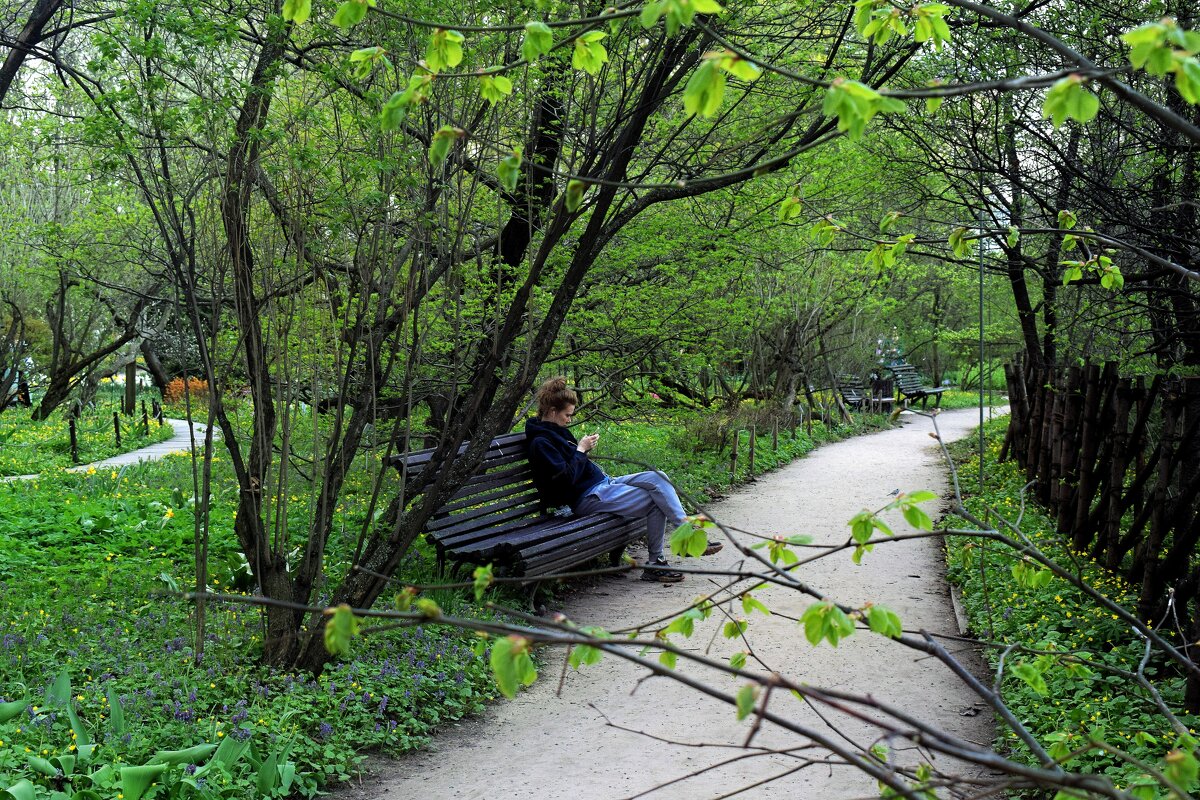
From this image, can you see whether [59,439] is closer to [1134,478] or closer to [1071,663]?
[1134,478]

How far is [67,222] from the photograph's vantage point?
14.5 m

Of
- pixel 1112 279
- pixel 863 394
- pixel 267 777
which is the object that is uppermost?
pixel 1112 279

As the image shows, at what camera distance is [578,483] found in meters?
7.41

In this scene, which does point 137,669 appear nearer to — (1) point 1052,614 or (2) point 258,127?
(2) point 258,127

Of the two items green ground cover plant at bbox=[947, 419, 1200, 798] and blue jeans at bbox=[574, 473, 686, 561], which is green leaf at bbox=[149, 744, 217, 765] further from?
blue jeans at bbox=[574, 473, 686, 561]

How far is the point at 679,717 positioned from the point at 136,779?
2.40m

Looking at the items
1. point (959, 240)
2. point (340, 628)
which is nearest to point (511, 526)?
point (959, 240)

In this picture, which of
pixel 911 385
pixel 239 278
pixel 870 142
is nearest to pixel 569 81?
pixel 239 278

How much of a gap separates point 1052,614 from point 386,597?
3.81m

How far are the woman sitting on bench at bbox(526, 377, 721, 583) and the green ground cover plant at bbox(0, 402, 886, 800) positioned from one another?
1.03 meters

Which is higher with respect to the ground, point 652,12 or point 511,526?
point 652,12

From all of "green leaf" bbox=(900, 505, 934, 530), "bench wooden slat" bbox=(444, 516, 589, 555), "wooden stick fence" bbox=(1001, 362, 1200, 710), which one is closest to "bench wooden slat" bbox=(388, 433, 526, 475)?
"bench wooden slat" bbox=(444, 516, 589, 555)

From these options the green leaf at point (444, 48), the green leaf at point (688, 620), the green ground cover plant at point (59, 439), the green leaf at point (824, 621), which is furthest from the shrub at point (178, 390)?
the green leaf at point (824, 621)

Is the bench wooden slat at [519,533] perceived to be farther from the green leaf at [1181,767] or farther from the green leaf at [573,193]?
the green leaf at [1181,767]
